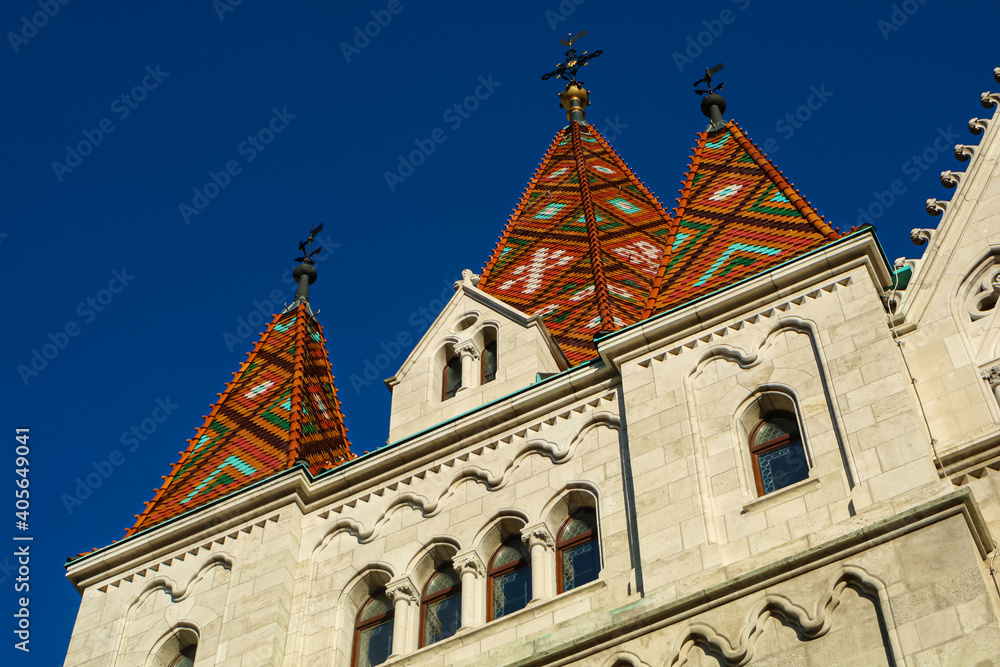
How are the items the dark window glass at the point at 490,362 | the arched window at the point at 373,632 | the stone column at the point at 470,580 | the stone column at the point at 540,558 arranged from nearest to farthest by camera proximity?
the stone column at the point at 540,558, the stone column at the point at 470,580, the arched window at the point at 373,632, the dark window glass at the point at 490,362

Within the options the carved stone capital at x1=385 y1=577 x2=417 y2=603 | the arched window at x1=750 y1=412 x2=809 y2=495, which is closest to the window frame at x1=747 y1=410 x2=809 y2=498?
the arched window at x1=750 y1=412 x2=809 y2=495

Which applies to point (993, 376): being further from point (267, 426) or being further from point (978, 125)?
point (267, 426)

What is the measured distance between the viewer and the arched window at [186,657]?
20.9 metres

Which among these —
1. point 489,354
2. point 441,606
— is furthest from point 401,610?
point 489,354

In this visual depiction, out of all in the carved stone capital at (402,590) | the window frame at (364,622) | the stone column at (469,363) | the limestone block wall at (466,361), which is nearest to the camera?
the carved stone capital at (402,590)

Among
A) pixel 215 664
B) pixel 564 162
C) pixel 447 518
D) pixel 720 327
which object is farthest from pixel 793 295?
pixel 564 162

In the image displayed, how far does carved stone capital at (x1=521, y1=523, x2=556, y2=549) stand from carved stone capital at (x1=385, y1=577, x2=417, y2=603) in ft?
4.86

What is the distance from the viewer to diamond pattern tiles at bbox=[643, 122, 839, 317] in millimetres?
21188

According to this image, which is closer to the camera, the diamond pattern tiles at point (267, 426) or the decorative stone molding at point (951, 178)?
the decorative stone molding at point (951, 178)

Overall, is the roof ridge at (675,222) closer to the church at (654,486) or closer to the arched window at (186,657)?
the church at (654,486)

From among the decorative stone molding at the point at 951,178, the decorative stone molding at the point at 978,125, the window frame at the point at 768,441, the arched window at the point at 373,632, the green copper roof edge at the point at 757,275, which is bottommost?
the arched window at the point at 373,632

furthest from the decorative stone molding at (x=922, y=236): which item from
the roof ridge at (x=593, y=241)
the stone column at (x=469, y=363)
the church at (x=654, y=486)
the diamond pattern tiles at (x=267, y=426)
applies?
the diamond pattern tiles at (x=267, y=426)

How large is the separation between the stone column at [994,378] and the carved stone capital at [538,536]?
499cm

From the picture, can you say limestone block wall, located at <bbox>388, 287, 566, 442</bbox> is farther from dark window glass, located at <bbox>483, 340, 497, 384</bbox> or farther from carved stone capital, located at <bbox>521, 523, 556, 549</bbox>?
carved stone capital, located at <bbox>521, 523, 556, 549</bbox>
